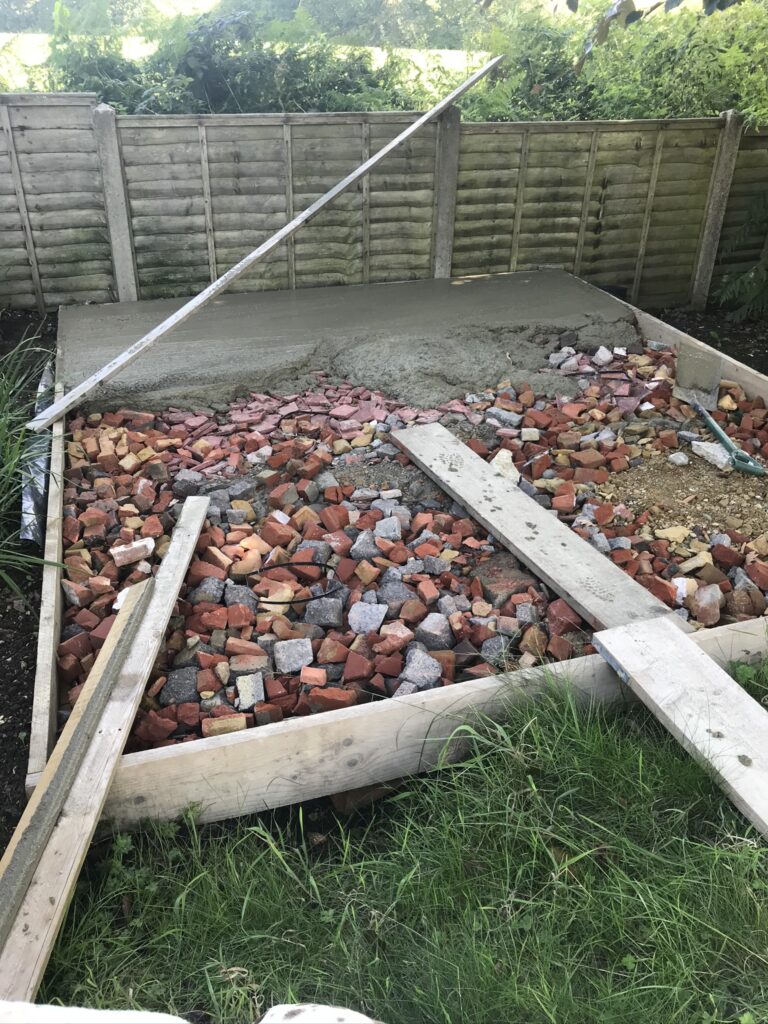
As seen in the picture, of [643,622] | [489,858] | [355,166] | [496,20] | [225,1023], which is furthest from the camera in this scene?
[496,20]

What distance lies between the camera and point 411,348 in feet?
17.3

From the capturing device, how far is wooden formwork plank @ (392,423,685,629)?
3092 mm

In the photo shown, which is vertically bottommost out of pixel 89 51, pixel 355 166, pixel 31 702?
pixel 31 702

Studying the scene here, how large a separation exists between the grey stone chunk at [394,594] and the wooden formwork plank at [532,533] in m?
0.54

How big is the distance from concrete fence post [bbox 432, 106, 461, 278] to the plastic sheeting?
378 centimetres

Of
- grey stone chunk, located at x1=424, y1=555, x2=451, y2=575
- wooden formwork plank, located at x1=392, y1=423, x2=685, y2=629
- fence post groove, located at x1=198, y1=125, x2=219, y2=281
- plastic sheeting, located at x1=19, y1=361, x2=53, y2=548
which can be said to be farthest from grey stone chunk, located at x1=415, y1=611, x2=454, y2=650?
fence post groove, located at x1=198, y1=125, x2=219, y2=281

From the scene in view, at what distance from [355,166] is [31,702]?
501 centimetres

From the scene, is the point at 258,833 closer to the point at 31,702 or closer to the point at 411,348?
the point at 31,702

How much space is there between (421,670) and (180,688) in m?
0.83

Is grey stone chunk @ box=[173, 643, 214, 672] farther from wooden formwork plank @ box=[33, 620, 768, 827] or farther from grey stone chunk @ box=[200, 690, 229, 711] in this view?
wooden formwork plank @ box=[33, 620, 768, 827]

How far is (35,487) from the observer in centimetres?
378

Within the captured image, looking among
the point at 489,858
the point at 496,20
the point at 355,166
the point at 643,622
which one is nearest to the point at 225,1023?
the point at 489,858

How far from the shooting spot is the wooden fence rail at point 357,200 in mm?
5797

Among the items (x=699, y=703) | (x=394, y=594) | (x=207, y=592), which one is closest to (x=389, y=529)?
(x=394, y=594)
